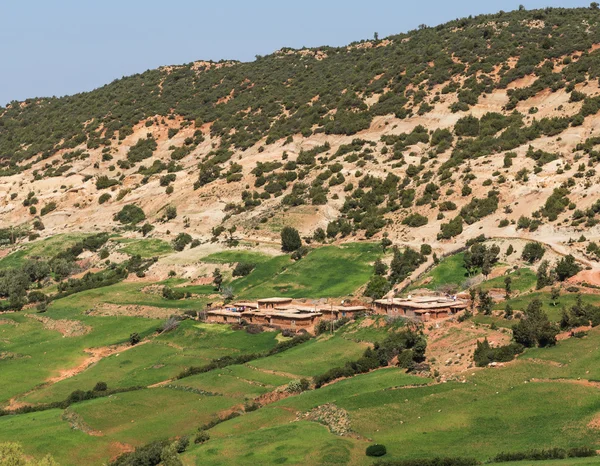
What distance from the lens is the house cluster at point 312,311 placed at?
6938 centimetres

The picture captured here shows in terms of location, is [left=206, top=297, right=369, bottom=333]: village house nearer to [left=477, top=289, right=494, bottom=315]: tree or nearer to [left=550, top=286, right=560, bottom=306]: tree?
[left=477, top=289, right=494, bottom=315]: tree

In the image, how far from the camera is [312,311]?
7856 centimetres

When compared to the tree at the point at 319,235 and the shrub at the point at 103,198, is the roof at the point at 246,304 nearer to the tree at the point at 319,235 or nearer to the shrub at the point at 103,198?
the tree at the point at 319,235

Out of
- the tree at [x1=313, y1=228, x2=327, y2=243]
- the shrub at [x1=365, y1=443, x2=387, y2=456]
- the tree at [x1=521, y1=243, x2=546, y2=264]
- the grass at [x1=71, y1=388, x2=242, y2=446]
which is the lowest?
the shrub at [x1=365, y1=443, x2=387, y2=456]

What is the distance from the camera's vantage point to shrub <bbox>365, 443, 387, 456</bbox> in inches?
1763

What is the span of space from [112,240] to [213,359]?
180 ft

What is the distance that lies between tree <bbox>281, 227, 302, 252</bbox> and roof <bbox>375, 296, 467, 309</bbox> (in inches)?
1115

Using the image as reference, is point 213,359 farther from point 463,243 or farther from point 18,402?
point 463,243

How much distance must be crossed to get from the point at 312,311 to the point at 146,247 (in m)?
42.7

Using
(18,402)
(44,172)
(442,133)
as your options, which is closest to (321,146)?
(442,133)

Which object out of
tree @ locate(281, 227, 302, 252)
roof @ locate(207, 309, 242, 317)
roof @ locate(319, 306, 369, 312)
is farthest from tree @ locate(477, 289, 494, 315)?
tree @ locate(281, 227, 302, 252)

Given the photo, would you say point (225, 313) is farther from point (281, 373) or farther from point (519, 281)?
point (519, 281)

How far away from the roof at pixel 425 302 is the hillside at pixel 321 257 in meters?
0.71

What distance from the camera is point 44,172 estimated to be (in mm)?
156250
